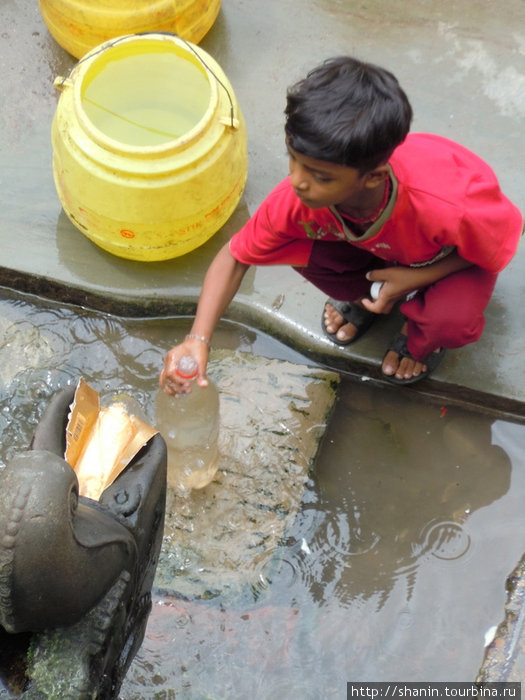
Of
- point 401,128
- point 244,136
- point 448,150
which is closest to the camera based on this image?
point 401,128

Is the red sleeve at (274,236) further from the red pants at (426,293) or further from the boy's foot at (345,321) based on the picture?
the boy's foot at (345,321)

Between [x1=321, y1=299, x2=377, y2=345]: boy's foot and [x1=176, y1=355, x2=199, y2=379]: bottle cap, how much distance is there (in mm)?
812

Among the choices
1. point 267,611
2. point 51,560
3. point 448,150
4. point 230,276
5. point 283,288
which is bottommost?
point 267,611

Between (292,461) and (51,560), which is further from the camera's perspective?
(292,461)

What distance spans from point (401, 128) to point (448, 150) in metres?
0.53

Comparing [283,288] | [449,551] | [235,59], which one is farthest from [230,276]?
[235,59]

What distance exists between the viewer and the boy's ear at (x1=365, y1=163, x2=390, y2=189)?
192cm

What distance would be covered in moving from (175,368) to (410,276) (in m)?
0.81

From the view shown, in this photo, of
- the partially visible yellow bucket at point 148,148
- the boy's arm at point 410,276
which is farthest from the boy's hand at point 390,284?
the partially visible yellow bucket at point 148,148

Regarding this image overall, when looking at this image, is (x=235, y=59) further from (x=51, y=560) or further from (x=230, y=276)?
(x=51, y=560)

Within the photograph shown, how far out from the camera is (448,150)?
7.61 feet

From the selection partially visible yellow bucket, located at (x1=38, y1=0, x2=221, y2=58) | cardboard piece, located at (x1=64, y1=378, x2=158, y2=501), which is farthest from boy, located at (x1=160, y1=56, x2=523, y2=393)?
partially visible yellow bucket, located at (x1=38, y1=0, x2=221, y2=58)

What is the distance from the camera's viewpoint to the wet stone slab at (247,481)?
2549mm

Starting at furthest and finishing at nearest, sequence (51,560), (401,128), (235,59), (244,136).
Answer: (235,59)
(244,136)
(401,128)
(51,560)
